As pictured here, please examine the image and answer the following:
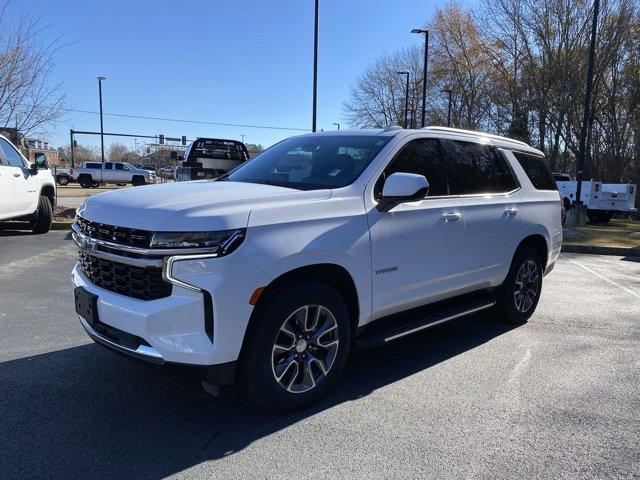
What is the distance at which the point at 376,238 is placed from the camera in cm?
369

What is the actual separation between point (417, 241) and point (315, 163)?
104cm

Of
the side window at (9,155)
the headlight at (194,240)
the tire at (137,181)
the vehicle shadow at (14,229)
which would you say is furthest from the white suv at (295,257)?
the tire at (137,181)

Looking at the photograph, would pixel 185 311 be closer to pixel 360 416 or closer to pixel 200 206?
pixel 200 206

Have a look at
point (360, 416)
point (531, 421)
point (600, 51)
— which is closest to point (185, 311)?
point (360, 416)

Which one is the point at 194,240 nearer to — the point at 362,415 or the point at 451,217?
the point at 362,415

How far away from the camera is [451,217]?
A: 435 centimetres

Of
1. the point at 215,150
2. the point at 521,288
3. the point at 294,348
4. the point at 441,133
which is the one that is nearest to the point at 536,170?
the point at 521,288

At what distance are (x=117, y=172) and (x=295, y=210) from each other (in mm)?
41633

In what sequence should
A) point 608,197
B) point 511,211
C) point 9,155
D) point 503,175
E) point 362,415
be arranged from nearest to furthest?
point 362,415 < point 511,211 < point 503,175 < point 9,155 < point 608,197

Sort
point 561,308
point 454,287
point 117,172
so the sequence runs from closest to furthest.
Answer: point 454,287 → point 561,308 → point 117,172

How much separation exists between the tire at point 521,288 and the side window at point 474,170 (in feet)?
2.57

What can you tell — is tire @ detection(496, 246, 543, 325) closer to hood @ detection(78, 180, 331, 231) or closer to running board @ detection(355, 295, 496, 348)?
running board @ detection(355, 295, 496, 348)

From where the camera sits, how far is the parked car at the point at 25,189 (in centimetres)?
934

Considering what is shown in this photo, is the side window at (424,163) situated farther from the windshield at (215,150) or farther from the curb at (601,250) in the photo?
the windshield at (215,150)
